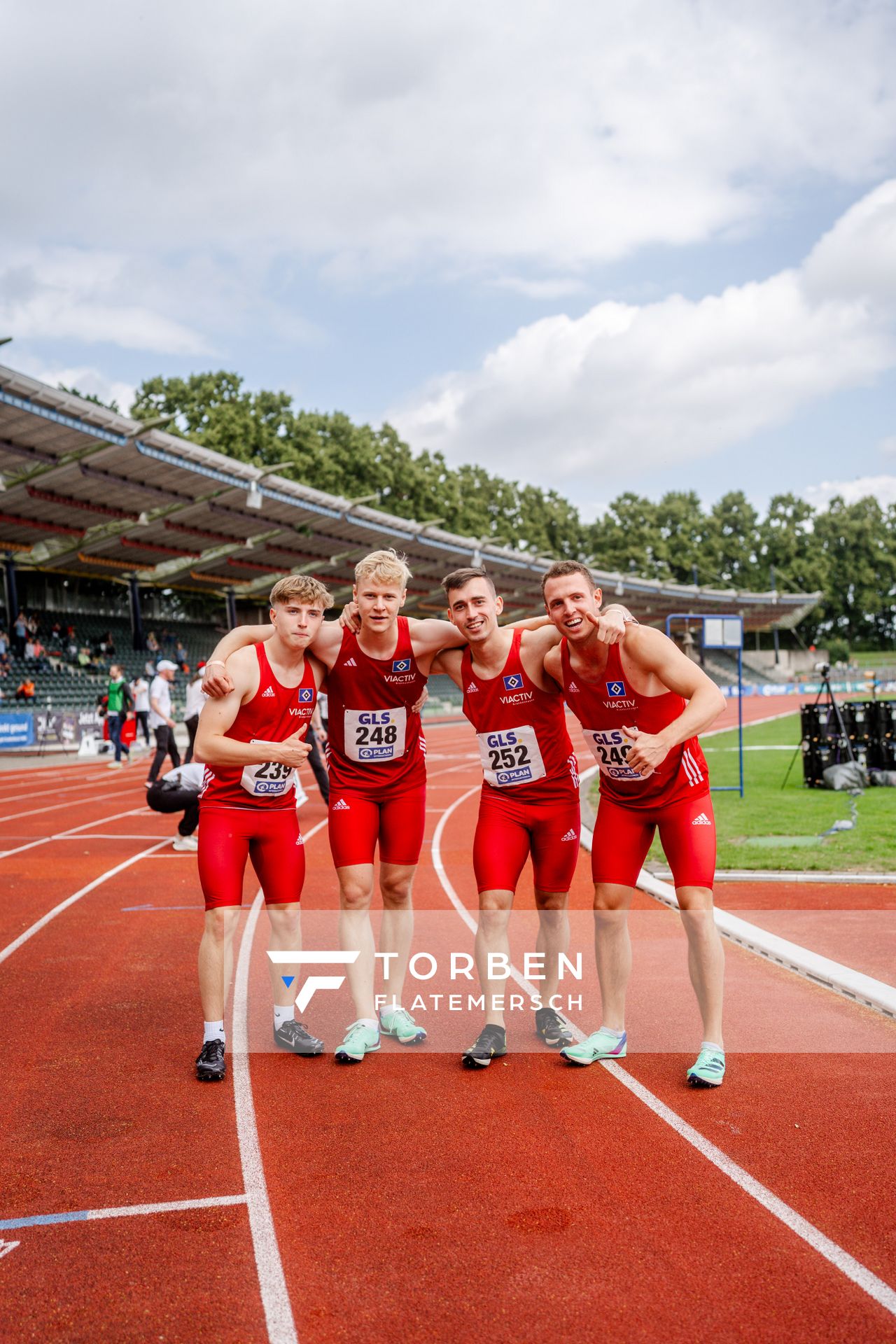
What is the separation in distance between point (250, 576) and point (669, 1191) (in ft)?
121

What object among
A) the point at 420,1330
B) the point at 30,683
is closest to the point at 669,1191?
the point at 420,1330

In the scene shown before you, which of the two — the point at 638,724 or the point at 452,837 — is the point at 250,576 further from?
the point at 638,724

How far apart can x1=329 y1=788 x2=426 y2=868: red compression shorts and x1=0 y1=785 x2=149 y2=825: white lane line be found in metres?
9.05

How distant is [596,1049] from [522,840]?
93 centimetres

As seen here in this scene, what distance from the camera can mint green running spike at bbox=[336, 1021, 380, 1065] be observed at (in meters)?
4.26

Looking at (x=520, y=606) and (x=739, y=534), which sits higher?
(x=739, y=534)

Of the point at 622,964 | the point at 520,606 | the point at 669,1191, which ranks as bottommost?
the point at 669,1191

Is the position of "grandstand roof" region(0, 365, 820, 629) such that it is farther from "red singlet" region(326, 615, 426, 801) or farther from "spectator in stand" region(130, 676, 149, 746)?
"red singlet" region(326, 615, 426, 801)

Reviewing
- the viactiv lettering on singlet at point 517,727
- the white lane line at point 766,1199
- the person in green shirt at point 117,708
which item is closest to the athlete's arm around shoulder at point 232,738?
the viactiv lettering on singlet at point 517,727

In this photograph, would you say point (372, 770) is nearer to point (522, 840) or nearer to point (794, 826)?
point (522, 840)

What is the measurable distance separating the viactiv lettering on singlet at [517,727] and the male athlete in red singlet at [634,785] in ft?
0.45

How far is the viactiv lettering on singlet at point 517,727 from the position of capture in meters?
4.29

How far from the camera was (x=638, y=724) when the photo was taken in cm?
407

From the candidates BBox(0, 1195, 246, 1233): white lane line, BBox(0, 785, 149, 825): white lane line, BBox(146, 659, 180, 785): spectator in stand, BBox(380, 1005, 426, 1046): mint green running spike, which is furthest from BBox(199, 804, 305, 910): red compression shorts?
BBox(0, 785, 149, 825): white lane line
